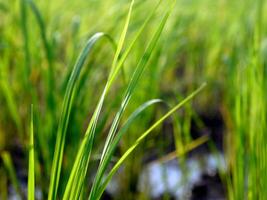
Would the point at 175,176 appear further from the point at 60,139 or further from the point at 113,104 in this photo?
the point at 60,139

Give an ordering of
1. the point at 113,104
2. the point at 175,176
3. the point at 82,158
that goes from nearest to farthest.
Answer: the point at 82,158
the point at 113,104
the point at 175,176

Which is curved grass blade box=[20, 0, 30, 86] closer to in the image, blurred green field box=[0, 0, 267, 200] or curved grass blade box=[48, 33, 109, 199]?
blurred green field box=[0, 0, 267, 200]

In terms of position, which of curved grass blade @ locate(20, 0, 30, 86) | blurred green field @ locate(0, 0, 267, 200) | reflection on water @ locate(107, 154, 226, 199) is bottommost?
reflection on water @ locate(107, 154, 226, 199)

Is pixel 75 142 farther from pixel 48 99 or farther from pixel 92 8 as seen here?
pixel 92 8

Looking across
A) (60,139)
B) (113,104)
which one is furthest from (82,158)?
(113,104)

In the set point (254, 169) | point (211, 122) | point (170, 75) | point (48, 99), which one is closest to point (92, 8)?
point (170, 75)

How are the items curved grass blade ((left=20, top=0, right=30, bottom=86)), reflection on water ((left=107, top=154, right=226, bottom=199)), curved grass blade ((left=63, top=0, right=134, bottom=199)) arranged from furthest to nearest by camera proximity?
reflection on water ((left=107, top=154, right=226, bottom=199)) → curved grass blade ((left=20, top=0, right=30, bottom=86)) → curved grass blade ((left=63, top=0, right=134, bottom=199))

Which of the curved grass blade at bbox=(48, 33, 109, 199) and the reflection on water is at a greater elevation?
the curved grass blade at bbox=(48, 33, 109, 199)

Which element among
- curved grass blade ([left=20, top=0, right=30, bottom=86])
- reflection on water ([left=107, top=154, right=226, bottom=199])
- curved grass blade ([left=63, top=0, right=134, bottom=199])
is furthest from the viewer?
reflection on water ([left=107, top=154, right=226, bottom=199])

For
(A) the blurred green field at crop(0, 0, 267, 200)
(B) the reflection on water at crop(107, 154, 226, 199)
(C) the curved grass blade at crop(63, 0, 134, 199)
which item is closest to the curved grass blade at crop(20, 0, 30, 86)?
(A) the blurred green field at crop(0, 0, 267, 200)
